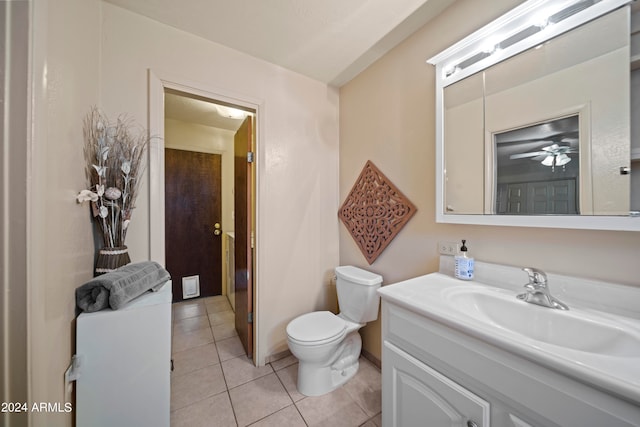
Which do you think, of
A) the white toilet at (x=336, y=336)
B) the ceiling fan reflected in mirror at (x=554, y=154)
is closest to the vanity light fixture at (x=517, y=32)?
the ceiling fan reflected in mirror at (x=554, y=154)

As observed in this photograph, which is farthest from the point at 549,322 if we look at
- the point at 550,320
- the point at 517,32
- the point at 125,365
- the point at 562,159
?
the point at 125,365

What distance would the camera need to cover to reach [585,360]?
1.76ft

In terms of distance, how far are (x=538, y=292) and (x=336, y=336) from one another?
1.05 meters

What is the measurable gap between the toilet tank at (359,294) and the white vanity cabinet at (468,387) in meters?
0.53

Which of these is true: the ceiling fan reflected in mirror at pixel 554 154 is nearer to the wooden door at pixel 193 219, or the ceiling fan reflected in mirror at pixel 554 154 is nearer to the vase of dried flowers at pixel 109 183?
the vase of dried flowers at pixel 109 183

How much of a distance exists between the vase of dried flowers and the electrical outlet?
173 centimetres

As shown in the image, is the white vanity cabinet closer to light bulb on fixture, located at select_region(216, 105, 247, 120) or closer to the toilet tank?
the toilet tank

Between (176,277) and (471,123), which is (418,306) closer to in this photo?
(471,123)

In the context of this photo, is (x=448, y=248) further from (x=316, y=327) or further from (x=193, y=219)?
(x=193, y=219)

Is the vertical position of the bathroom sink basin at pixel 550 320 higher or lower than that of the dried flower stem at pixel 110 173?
lower

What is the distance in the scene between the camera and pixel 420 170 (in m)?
1.44

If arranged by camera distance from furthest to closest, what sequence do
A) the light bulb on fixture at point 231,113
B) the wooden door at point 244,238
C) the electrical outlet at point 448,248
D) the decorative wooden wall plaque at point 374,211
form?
1. the light bulb on fixture at point 231,113
2. the wooden door at point 244,238
3. the decorative wooden wall plaque at point 374,211
4. the electrical outlet at point 448,248

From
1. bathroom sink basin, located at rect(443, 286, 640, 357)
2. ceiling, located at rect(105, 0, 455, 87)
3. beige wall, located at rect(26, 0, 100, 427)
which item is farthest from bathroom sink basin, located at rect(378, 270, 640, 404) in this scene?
ceiling, located at rect(105, 0, 455, 87)

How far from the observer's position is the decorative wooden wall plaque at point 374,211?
156 centimetres
